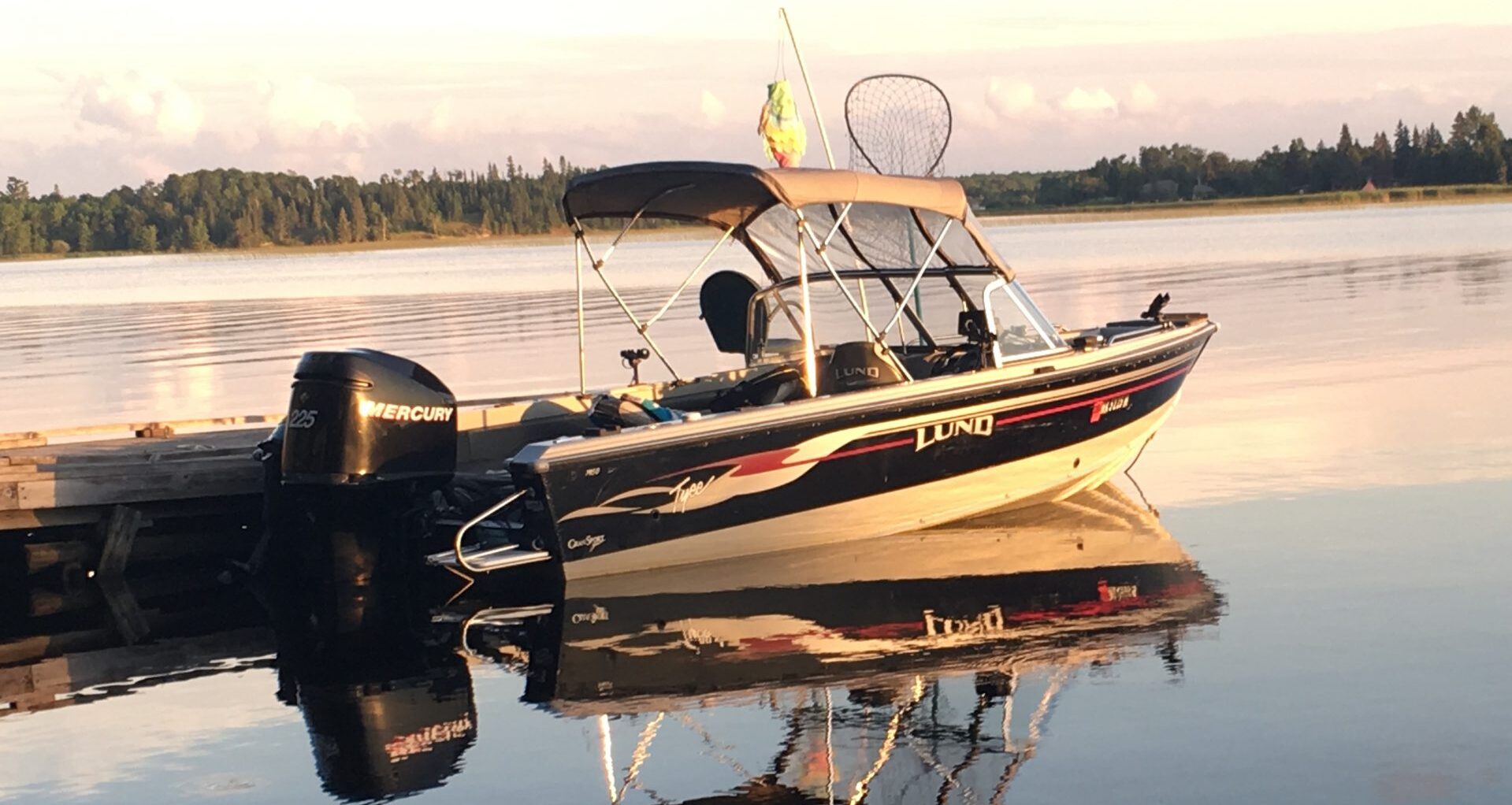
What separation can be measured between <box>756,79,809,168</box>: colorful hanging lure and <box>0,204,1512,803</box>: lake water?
8.79ft

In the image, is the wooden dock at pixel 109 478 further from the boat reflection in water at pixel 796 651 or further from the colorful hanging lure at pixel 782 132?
the colorful hanging lure at pixel 782 132

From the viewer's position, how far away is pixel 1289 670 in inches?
306

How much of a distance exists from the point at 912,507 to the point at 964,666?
10.3 ft

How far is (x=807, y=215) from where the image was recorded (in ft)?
40.0

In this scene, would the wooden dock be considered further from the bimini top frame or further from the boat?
the bimini top frame

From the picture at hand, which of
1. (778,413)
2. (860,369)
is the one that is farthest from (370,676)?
(860,369)

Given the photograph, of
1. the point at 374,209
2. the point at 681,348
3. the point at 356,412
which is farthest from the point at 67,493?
the point at 374,209

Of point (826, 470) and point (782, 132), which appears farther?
point (782, 132)

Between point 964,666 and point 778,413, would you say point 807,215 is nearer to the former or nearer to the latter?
point 778,413

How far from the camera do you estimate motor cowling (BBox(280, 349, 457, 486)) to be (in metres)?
10.2

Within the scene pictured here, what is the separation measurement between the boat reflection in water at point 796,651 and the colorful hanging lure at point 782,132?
2.62 metres

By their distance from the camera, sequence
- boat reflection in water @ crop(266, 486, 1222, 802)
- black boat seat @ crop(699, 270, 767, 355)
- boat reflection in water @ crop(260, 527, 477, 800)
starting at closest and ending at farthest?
boat reflection in water @ crop(266, 486, 1222, 802), boat reflection in water @ crop(260, 527, 477, 800), black boat seat @ crop(699, 270, 767, 355)

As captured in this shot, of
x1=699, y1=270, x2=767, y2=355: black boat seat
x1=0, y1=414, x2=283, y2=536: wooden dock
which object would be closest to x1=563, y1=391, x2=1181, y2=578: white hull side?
x1=699, y1=270, x2=767, y2=355: black boat seat

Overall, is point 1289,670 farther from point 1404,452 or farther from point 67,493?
point 67,493
